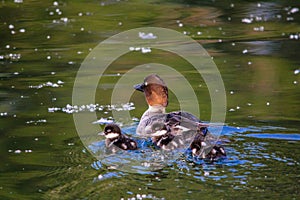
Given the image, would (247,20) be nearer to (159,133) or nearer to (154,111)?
(154,111)

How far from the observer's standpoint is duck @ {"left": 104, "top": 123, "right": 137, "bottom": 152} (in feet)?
21.2

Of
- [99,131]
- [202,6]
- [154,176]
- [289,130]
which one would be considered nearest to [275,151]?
[289,130]

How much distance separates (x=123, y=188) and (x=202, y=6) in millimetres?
7854

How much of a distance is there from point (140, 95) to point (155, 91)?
101 centimetres

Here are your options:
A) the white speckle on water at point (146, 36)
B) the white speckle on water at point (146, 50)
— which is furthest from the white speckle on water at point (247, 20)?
the white speckle on water at point (146, 50)

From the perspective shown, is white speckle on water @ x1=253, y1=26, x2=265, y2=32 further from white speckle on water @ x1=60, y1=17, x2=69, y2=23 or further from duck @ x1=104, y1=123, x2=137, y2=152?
duck @ x1=104, y1=123, x2=137, y2=152

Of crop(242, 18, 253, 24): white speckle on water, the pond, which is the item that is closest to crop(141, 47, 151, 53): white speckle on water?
the pond

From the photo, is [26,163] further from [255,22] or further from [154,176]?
[255,22]

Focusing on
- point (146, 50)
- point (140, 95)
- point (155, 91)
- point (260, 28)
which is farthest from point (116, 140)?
point (260, 28)

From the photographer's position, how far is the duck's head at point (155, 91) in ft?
25.1

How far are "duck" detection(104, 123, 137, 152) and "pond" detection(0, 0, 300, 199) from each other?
218mm

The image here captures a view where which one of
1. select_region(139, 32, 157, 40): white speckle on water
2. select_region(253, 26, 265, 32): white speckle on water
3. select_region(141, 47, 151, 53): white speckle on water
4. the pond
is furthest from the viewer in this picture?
select_region(253, 26, 265, 32): white speckle on water

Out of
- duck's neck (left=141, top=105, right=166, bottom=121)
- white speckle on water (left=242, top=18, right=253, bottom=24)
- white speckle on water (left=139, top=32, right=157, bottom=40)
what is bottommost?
duck's neck (left=141, top=105, right=166, bottom=121)

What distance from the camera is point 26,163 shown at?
6.21 meters
